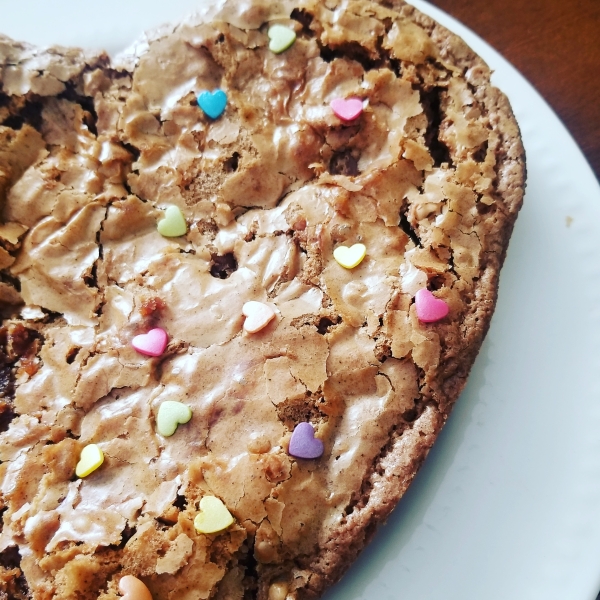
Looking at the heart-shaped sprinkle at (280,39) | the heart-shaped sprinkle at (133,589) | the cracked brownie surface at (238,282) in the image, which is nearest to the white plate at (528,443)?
the cracked brownie surface at (238,282)

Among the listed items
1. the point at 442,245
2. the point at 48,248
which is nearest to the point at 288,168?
the point at 442,245

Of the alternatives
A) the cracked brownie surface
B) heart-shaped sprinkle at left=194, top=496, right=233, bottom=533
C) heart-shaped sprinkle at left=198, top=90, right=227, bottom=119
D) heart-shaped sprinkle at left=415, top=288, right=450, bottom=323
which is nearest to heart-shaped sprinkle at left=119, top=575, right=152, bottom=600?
the cracked brownie surface

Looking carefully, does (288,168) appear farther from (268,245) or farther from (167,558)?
(167,558)

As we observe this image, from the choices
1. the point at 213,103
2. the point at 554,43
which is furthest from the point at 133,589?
the point at 554,43

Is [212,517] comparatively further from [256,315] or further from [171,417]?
[256,315]

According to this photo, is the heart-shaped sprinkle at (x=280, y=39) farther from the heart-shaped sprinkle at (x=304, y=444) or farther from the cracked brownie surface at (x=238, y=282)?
the heart-shaped sprinkle at (x=304, y=444)

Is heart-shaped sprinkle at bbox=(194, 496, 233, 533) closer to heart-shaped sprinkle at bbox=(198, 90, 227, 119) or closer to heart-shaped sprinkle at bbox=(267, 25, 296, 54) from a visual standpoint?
heart-shaped sprinkle at bbox=(198, 90, 227, 119)
